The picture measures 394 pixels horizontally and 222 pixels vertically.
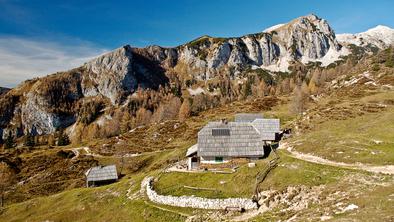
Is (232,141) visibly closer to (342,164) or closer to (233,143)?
(233,143)

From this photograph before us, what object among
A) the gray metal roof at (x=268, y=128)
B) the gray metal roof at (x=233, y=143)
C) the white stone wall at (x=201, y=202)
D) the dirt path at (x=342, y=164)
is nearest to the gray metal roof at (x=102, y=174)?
the gray metal roof at (x=233, y=143)

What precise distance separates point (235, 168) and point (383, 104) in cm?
5696

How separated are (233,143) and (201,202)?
18.8 meters

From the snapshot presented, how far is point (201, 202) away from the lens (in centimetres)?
4991

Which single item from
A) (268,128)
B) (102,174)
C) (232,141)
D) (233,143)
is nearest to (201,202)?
(233,143)

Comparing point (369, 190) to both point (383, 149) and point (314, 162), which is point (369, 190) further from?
point (383, 149)

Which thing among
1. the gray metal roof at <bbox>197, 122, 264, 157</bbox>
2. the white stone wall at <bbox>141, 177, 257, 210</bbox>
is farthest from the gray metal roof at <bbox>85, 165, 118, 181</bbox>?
the white stone wall at <bbox>141, 177, 257, 210</bbox>

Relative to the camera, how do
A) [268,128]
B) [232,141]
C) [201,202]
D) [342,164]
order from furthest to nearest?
[268,128] < [232,141] < [342,164] < [201,202]

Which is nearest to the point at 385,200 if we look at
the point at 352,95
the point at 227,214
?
the point at 227,214

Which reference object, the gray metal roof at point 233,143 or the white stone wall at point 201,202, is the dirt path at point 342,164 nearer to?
the gray metal roof at point 233,143

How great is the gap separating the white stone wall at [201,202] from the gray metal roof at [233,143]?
1306 cm

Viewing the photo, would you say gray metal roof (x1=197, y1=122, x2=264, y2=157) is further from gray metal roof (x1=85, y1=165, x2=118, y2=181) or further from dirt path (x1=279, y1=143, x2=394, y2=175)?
gray metal roof (x1=85, y1=165, x2=118, y2=181)

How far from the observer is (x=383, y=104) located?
95.2 m

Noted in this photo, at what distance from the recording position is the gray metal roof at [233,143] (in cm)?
6475
